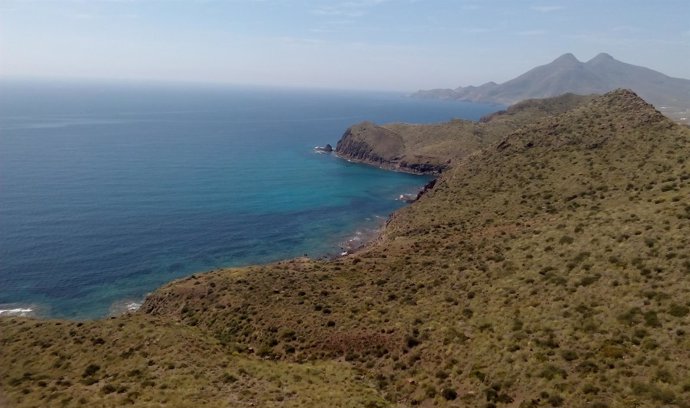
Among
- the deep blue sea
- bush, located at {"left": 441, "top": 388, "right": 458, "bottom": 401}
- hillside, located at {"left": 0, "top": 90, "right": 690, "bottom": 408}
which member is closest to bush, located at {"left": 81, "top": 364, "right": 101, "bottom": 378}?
hillside, located at {"left": 0, "top": 90, "right": 690, "bottom": 408}

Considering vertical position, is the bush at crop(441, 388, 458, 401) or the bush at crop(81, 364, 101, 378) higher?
the bush at crop(441, 388, 458, 401)

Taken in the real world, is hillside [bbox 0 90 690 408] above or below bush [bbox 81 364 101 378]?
above

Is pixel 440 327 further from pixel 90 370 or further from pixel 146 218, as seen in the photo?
pixel 146 218

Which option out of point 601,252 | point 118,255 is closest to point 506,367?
point 601,252


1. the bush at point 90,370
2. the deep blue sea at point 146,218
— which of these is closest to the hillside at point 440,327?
the bush at point 90,370

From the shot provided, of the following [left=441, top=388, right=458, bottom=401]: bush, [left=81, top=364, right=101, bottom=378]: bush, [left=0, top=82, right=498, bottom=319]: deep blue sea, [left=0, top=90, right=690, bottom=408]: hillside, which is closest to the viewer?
[left=0, top=90, right=690, bottom=408]: hillside

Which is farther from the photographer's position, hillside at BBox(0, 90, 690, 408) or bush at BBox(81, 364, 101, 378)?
bush at BBox(81, 364, 101, 378)

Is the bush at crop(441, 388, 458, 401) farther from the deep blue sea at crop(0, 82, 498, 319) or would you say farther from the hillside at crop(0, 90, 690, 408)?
the deep blue sea at crop(0, 82, 498, 319)

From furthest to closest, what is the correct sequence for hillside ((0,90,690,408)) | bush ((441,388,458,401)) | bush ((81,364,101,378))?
bush ((81,364,101,378)), bush ((441,388,458,401)), hillside ((0,90,690,408))

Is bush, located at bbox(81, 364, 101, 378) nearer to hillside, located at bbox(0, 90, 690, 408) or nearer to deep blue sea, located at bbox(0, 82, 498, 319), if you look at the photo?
hillside, located at bbox(0, 90, 690, 408)
